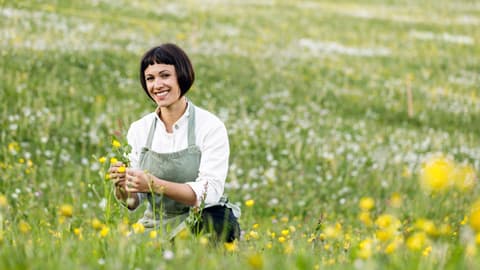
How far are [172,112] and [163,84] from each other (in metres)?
0.24

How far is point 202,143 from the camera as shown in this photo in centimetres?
421

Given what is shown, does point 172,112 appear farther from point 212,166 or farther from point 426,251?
point 426,251

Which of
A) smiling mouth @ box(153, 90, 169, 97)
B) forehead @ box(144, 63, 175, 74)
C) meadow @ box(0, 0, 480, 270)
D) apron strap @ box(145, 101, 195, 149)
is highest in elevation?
forehead @ box(144, 63, 175, 74)

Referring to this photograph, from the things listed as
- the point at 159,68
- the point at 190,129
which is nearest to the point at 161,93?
the point at 159,68

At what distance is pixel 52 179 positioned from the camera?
254 inches

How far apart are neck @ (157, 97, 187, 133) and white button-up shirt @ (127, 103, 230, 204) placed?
0.12ft

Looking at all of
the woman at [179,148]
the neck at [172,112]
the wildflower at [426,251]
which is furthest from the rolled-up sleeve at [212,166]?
the wildflower at [426,251]

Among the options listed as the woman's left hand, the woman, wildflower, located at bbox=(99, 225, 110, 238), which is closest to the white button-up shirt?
the woman

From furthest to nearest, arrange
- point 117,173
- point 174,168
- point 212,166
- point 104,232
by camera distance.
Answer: point 174,168 < point 212,166 < point 117,173 < point 104,232

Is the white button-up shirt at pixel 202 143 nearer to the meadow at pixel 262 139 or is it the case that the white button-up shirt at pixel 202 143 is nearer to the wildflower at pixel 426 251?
the meadow at pixel 262 139

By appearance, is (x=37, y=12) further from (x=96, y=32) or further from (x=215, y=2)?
(x=215, y=2)

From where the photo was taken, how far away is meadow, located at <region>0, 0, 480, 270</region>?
2.67m

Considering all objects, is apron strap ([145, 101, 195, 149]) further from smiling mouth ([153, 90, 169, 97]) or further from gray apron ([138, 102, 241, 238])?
smiling mouth ([153, 90, 169, 97])

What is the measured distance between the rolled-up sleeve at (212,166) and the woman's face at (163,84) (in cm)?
34
